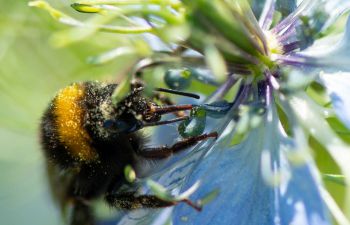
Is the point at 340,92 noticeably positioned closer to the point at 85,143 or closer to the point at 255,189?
the point at 255,189

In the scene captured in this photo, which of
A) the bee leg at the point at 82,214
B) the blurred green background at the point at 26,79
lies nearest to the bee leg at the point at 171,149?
the bee leg at the point at 82,214

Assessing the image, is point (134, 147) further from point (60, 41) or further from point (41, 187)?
point (60, 41)

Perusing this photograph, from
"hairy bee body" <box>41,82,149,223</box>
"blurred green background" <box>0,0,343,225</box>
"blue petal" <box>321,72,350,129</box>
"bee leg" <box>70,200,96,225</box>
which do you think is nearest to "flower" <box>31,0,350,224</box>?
"blue petal" <box>321,72,350,129</box>

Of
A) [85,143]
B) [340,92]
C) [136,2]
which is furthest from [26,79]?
[340,92]

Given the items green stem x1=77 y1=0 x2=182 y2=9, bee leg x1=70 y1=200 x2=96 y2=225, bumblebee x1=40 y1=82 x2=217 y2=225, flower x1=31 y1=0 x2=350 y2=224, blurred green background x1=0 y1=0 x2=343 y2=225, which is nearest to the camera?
flower x1=31 y1=0 x2=350 y2=224

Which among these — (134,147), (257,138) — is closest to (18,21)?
(134,147)

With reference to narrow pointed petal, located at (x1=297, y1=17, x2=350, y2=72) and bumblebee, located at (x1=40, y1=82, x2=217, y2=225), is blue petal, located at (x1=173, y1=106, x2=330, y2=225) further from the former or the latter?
narrow pointed petal, located at (x1=297, y1=17, x2=350, y2=72)

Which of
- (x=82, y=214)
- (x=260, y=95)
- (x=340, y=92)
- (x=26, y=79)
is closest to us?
(x=340, y=92)
